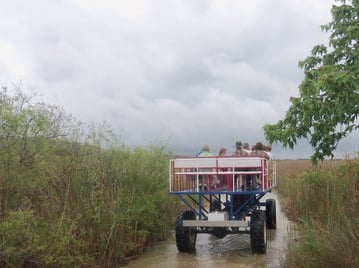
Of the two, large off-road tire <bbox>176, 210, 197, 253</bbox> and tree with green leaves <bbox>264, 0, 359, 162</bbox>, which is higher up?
tree with green leaves <bbox>264, 0, 359, 162</bbox>

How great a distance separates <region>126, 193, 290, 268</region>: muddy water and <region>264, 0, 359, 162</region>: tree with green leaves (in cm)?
190

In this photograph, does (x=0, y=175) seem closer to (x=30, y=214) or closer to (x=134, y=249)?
(x=30, y=214)

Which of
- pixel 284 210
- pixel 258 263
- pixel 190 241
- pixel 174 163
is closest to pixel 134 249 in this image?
pixel 190 241

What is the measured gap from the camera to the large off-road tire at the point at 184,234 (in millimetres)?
9367

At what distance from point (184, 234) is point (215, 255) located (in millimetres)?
790

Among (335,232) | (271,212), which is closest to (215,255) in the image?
(335,232)

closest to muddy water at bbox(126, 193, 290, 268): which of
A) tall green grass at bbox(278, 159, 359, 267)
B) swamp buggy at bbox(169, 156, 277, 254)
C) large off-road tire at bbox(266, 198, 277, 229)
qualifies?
swamp buggy at bbox(169, 156, 277, 254)

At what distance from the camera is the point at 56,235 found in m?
6.75

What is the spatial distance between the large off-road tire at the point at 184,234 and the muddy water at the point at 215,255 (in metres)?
0.15

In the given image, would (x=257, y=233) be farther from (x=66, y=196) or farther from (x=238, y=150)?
(x=66, y=196)

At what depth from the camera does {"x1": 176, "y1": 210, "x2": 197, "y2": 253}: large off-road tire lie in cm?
937

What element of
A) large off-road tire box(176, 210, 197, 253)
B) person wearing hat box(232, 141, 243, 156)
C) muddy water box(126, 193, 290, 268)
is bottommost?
muddy water box(126, 193, 290, 268)

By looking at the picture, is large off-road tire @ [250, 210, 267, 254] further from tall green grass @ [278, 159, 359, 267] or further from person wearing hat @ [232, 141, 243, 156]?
person wearing hat @ [232, 141, 243, 156]

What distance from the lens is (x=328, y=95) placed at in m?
6.88
